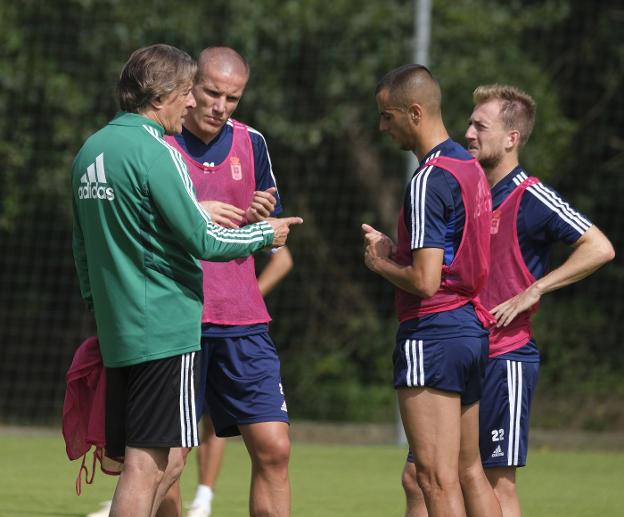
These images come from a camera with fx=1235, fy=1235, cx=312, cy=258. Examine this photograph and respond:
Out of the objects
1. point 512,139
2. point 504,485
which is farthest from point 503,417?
point 512,139

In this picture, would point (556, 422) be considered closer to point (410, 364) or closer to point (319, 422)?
A: point (319, 422)

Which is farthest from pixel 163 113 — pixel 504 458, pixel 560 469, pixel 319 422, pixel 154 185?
pixel 319 422

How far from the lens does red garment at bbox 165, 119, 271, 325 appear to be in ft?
A: 17.9

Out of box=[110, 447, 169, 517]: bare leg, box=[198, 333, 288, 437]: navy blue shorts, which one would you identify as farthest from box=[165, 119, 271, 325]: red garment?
box=[110, 447, 169, 517]: bare leg


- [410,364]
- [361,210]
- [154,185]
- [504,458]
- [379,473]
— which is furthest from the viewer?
[361,210]

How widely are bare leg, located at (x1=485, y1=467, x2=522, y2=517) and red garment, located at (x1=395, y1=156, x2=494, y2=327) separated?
2.78 feet

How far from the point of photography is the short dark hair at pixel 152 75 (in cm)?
445

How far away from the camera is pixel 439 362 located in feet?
15.5

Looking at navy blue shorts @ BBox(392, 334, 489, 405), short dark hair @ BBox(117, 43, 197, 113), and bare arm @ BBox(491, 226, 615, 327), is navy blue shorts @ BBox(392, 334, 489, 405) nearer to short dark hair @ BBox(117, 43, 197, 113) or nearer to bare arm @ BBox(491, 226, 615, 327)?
bare arm @ BBox(491, 226, 615, 327)

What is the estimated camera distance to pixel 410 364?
15.6 ft

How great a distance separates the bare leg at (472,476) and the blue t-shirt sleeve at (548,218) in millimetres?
886

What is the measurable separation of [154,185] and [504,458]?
6.61 feet

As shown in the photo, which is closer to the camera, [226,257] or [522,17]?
[226,257]

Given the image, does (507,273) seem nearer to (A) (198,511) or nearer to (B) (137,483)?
(B) (137,483)
